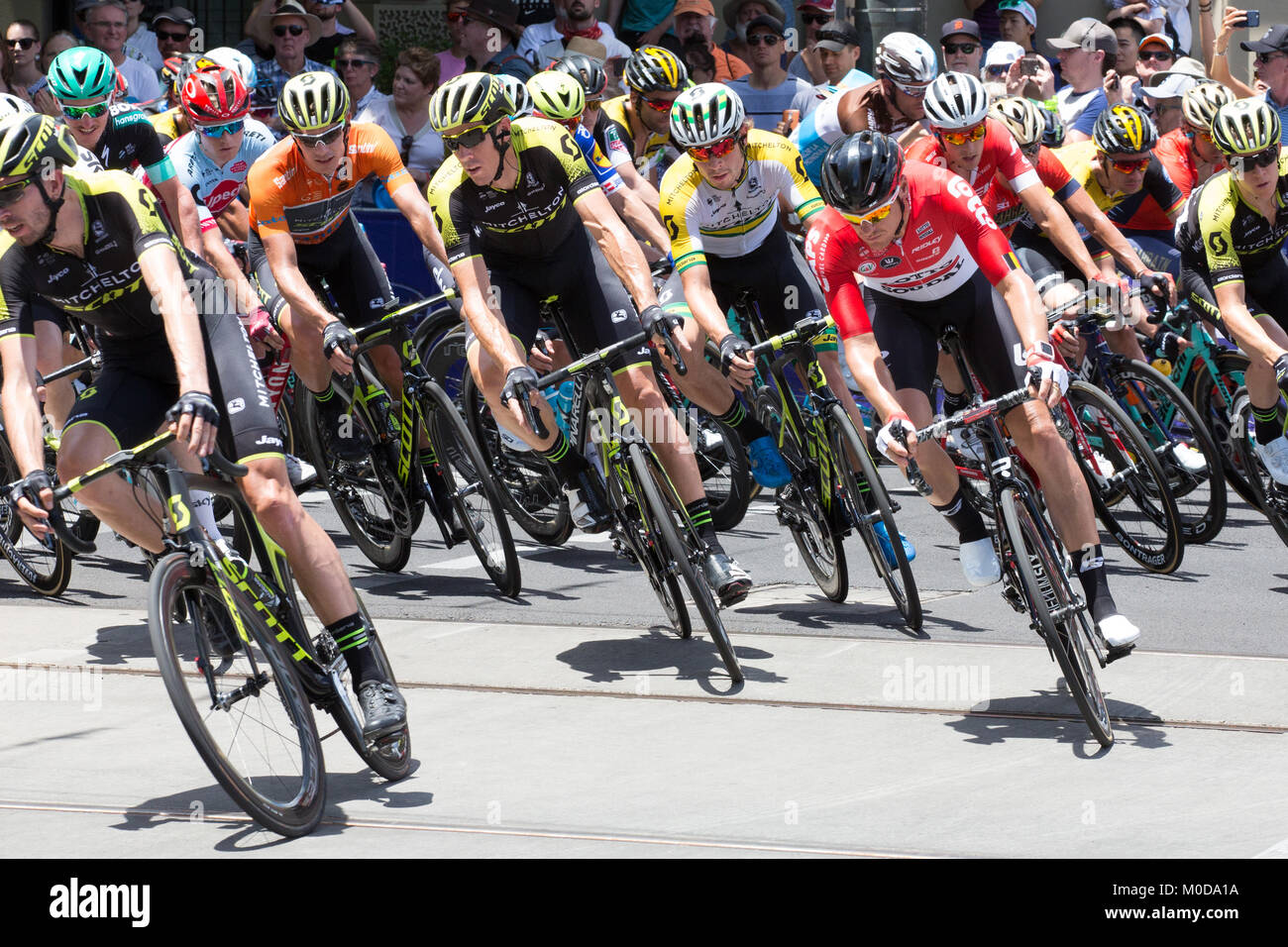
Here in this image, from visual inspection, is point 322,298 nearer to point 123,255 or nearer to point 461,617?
point 461,617

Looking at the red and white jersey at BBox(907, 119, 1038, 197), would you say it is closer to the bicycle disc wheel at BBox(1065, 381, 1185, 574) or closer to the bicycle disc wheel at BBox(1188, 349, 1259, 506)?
the bicycle disc wheel at BBox(1065, 381, 1185, 574)

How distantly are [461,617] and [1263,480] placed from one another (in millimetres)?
3916

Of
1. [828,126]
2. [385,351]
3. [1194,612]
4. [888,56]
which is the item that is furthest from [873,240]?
[828,126]

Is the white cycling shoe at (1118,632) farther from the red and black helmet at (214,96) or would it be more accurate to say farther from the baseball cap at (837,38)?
the baseball cap at (837,38)

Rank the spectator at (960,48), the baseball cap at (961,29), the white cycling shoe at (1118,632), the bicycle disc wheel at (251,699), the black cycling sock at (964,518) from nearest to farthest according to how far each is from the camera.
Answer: the bicycle disc wheel at (251,699)
the white cycling shoe at (1118,632)
the black cycling sock at (964,518)
the baseball cap at (961,29)
the spectator at (960,48)

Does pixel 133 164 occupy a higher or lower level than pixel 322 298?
higher

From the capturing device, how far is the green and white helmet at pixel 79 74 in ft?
26.8

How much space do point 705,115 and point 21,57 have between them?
6356 millimetres

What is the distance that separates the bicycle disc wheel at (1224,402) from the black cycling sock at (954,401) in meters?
1.19

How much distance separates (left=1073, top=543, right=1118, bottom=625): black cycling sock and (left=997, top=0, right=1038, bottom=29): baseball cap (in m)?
8.77

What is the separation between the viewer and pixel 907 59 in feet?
32.2

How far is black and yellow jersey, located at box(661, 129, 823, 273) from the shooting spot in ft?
26.3

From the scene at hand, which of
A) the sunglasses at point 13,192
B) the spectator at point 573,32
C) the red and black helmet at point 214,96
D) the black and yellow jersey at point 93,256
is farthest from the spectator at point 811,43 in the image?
the sunglasses at point 13,192

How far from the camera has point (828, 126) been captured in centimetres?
1077
